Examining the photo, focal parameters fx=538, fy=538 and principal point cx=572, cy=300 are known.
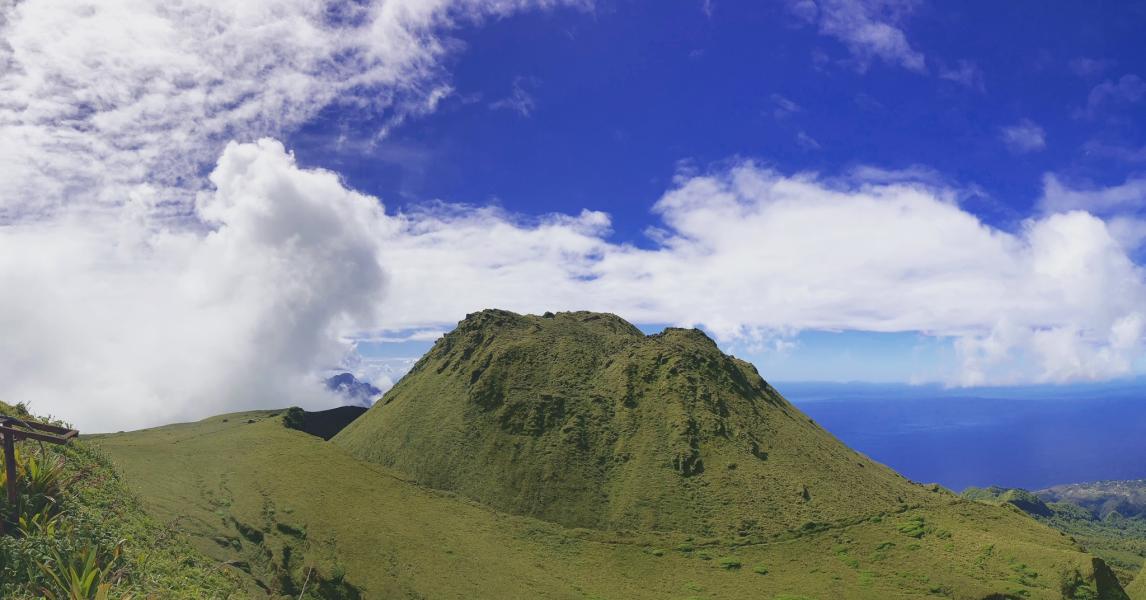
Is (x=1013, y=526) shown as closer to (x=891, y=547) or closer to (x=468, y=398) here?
(x=891, y=547)

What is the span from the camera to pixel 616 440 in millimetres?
97938

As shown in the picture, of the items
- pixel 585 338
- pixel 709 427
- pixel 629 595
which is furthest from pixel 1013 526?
pixel 585 338

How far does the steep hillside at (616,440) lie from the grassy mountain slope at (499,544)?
4522mm

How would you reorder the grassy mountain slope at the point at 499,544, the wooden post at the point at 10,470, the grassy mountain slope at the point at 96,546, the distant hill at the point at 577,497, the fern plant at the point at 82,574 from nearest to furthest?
the fern plant at the point at 82,574 → the grassy mountain slope at the point at 96,546 → the wooden post at the point at 10,470 → the grassy mountain slope at the point at 499,544 → the distant hill at the point at 577,497

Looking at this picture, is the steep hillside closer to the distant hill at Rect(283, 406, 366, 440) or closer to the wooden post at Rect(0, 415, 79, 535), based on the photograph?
the distant hill at Rect(283, 406, 366, 440)

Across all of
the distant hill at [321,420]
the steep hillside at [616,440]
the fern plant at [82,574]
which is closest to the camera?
the fern plant at [82,574]

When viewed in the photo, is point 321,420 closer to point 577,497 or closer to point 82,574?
point 577,497

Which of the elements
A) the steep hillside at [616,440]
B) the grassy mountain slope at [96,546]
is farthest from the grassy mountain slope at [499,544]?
the grassy mountain slope at [96,546]

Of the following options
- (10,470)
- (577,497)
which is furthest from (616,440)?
(10,470)

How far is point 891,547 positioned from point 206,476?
88370 millimetres

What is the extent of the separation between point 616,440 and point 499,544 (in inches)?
1299

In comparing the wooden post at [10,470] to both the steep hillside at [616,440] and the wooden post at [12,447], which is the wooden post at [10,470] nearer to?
the wooden post at [12,447]

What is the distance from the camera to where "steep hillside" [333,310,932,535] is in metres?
84.6

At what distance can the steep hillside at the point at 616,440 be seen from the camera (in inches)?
3329
